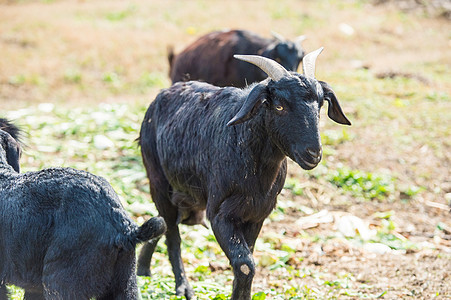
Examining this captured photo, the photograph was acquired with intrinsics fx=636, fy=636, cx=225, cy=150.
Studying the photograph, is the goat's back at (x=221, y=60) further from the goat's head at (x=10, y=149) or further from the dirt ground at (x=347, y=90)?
the goat's head at (x=10, y=149)

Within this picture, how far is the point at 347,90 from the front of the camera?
15.1 meters

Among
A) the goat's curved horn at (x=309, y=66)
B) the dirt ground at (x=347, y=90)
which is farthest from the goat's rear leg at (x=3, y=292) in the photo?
the goat's curved horn at (x=309, y=66)

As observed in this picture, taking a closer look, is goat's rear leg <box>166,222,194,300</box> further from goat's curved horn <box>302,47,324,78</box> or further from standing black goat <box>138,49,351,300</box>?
goat's curved horn <box>302,47,324,78</box>

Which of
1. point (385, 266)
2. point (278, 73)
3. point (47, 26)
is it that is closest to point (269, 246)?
point (385, 266)

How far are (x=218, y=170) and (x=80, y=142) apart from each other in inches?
209

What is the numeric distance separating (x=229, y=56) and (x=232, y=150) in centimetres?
644

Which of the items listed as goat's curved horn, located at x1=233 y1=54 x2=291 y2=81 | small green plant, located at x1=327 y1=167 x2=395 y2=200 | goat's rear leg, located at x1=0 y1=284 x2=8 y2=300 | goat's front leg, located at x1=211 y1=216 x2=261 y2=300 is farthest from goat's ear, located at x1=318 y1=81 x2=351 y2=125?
small green plant, located at x1=327 y1=167 x2=395 y2=200

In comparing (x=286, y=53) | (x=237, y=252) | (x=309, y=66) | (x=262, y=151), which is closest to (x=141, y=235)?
(x=237, y=252)

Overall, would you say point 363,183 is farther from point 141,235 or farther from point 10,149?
point 141,235

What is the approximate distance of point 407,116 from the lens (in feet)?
44.0

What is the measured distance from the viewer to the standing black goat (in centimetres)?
489

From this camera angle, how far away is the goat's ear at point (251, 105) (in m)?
4.80

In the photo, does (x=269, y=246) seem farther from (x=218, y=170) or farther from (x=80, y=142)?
(x=80, y=142)

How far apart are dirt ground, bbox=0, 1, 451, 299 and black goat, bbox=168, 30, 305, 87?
1.82m
